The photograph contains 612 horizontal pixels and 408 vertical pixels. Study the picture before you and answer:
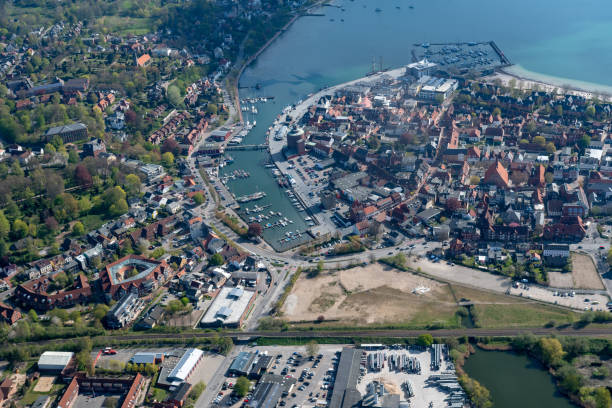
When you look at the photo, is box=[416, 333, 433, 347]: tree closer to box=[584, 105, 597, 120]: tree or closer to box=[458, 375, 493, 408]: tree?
box=[458, 375, 493, 408]: tree

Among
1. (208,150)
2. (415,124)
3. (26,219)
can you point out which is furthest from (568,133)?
(26,219)

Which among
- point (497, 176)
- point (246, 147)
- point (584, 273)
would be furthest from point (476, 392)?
point (246, 147)

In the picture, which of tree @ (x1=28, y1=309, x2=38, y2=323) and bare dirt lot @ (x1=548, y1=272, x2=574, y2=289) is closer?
bare dirt lot @ (x1=548, y1=272, x2=574, y2=289)

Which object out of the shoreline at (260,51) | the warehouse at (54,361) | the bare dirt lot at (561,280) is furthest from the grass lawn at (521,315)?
the shoreline at (260,51)

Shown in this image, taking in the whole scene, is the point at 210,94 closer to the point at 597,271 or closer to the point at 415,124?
the point at 415,124

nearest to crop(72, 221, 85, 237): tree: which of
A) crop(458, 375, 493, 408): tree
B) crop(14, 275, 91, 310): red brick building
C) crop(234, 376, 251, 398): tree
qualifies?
crop(14, 275, 91, 310): red brick building

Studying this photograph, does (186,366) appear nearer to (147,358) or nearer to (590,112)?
(147,358)
